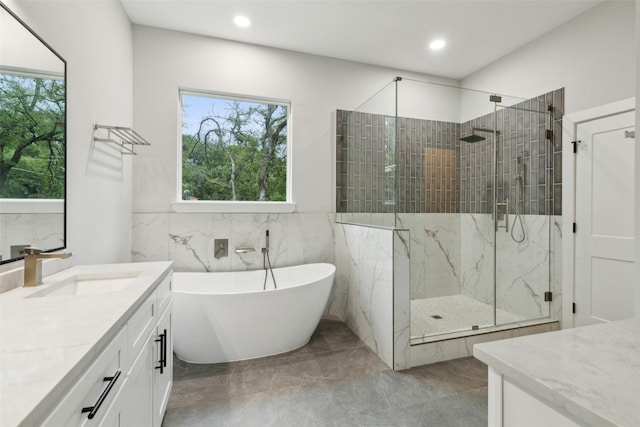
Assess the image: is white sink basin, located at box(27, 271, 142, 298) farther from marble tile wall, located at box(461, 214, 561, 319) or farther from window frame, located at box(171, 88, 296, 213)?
Answer: marble tile wall, located at box(461, 214, 561, 319)

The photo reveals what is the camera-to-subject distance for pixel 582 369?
23.1 inches

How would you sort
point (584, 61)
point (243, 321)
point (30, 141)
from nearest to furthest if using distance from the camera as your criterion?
point (30, 141) < point (243, 321) < point (584, 61)

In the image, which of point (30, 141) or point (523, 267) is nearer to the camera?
point (30, 141)

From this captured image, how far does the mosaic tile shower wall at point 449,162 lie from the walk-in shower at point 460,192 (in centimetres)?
1

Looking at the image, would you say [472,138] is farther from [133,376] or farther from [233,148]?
[133,376]

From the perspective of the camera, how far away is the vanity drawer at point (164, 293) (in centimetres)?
153

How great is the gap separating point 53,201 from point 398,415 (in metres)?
2.25

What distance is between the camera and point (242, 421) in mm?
1725

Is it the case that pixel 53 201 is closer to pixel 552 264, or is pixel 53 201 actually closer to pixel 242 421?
pixel 242 421

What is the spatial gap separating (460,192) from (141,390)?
3.44m

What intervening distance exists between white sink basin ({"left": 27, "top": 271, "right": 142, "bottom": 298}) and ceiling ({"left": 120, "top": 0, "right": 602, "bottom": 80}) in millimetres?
2264

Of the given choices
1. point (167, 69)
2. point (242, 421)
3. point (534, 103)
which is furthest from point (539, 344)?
point (167, 69)

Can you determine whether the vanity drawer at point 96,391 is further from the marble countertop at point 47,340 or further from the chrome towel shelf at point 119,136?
the chrome towel shelf at point 119,136

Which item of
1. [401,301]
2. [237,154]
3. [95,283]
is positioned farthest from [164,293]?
[237,154]
